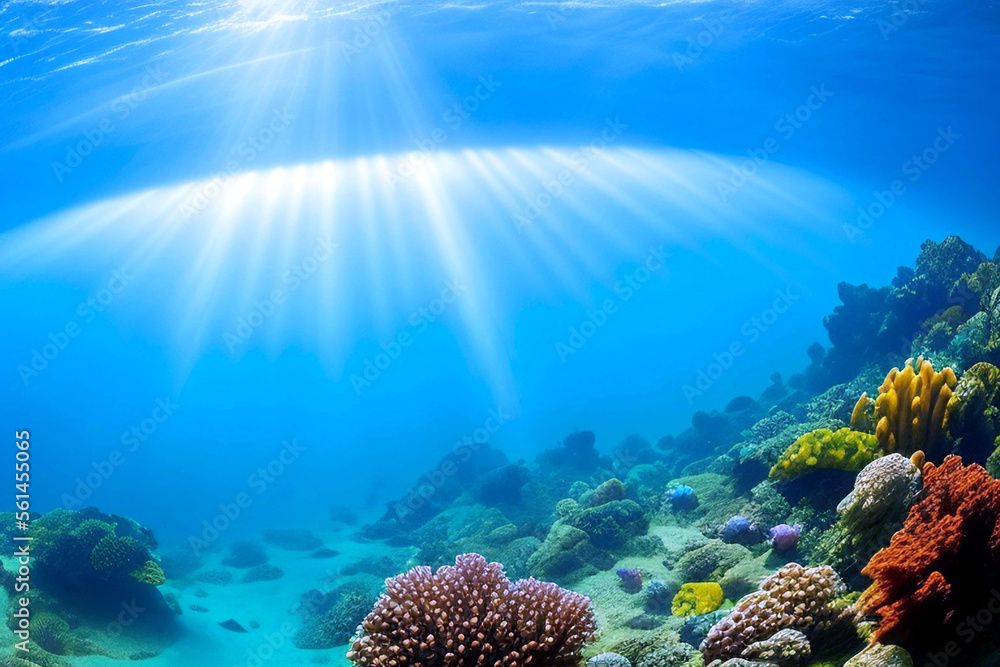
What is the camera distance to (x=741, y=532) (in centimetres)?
718

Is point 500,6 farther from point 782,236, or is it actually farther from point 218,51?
point 782,236

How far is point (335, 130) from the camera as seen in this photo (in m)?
25.4

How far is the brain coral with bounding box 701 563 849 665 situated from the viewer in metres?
3.53

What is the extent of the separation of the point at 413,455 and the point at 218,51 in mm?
66856

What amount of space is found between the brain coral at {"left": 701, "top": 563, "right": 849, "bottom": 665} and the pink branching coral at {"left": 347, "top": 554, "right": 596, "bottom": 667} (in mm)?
934

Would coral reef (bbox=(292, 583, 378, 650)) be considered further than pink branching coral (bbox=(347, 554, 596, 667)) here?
Yes

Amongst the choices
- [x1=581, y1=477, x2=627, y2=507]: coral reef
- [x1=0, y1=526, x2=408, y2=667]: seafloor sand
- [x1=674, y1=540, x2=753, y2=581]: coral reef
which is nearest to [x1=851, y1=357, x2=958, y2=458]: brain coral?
[x1=674, y1=540, x2=753, y2=581]: coral reef
